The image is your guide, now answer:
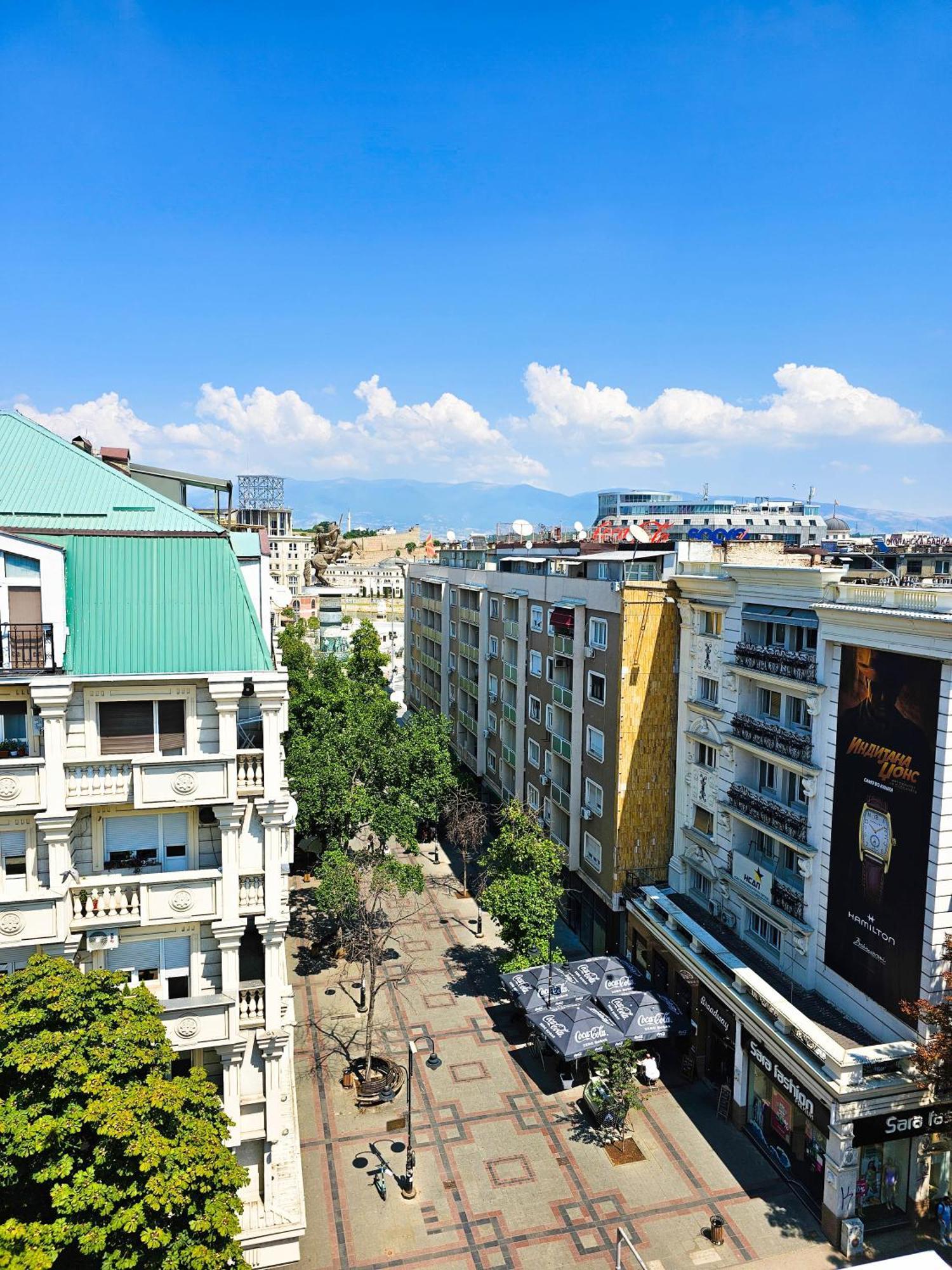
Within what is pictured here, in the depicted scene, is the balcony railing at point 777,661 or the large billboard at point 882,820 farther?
the balcony railing at point 777,661

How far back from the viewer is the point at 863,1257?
25.4 m

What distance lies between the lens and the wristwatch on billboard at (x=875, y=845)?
26.7m

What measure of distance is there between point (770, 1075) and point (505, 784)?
30.5 meters

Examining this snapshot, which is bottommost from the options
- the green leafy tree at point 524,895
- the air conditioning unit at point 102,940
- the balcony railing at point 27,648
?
the green leafy tree at point 524,895

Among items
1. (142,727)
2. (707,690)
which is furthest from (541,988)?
(142,727)

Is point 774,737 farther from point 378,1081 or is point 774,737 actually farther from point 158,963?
point 158,963

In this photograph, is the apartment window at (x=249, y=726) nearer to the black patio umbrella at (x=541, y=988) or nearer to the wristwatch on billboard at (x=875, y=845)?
the black patio umbrella at (x=541, y=988)

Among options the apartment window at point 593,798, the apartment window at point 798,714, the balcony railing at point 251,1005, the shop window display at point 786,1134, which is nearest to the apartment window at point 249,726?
the balcony railing at point 251,1005

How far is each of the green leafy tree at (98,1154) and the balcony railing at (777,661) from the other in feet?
77.6

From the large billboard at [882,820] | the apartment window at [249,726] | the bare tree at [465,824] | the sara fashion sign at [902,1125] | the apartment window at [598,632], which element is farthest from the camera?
the bare tree at [465,824]

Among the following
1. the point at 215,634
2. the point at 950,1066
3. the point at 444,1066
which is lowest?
the point at 444,1066

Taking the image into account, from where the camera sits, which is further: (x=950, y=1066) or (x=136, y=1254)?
(x=950, y=1066)

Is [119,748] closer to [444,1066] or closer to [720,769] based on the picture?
[444,1066]

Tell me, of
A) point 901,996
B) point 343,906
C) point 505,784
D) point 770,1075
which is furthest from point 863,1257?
point 505,784
